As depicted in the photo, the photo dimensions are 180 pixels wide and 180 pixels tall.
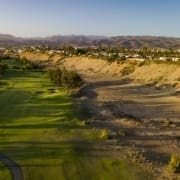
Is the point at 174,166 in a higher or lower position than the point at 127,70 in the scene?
higher

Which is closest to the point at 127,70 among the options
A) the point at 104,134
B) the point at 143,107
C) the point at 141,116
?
the point at 143,107

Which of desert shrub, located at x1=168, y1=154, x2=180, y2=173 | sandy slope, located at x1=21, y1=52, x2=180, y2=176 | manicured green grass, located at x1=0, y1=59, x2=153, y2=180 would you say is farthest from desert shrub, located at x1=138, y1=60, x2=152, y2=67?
desert shrub, located at x1=168, y1=154, x2=180, y2=173

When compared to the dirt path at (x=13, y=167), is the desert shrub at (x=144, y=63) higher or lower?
higher

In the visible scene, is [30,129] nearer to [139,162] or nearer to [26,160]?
[26,160]

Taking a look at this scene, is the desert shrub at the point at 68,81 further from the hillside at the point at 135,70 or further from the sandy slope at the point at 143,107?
the hillside at the point at 135,70

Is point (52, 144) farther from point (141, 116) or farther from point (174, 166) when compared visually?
point (141, 116)

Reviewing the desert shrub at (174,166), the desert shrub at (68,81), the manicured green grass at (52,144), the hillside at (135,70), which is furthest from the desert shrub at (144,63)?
the desert shrub at (174,166)
